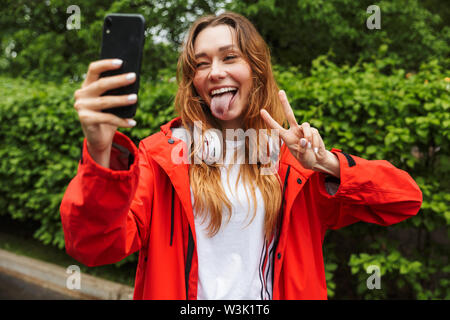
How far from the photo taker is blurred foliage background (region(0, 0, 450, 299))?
9.73 ft

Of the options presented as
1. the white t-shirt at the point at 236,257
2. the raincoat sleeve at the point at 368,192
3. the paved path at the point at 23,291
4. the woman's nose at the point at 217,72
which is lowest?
the paved path at the point at 23,291

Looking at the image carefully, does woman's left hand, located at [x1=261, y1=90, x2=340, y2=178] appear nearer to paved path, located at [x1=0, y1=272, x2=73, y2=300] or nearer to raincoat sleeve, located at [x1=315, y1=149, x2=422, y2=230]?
raincoat sleeve, located at [x1=315, y1=149, x2=422, y2=230]

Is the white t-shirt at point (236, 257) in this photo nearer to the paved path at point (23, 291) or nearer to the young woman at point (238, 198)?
the young woman at point (238, 198)

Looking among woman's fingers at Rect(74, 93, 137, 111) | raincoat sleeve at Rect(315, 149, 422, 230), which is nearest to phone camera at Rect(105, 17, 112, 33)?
woman's fingers at Rect(74, 93, 137, 111)

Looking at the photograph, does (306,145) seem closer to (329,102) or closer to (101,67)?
(101,67)

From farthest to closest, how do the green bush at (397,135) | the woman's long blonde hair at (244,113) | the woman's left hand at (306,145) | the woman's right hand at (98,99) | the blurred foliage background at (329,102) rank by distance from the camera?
the blurred foliage background at (329,102) → the green bush at (397,135) → the woman's long blonde hair at (244,113) → the woman's left hand at (306,145) → the woman's right hand at (98,99)

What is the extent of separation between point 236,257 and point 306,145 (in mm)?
572

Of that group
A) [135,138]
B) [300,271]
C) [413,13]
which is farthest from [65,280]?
[413,13]

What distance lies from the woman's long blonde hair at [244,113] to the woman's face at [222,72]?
0.05 meters

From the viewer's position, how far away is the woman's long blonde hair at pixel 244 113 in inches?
60.5

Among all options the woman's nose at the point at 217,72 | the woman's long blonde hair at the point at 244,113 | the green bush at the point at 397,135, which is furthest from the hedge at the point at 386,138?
the woman's nose at the point at 217,72

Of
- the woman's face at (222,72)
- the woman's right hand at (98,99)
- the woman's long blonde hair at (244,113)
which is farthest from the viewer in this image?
the woman's face at (222,72)

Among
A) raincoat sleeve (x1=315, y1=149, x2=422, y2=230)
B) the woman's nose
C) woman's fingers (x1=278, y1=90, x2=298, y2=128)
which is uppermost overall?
the woman's nose

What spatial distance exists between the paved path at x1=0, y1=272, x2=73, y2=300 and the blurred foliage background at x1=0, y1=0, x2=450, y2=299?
1.89 feet
